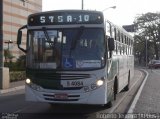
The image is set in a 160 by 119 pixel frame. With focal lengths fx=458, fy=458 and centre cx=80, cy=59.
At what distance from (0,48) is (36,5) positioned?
49058 millimetres

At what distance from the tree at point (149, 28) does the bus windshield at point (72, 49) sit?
316 feet

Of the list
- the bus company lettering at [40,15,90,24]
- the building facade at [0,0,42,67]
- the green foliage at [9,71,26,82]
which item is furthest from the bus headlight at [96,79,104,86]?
the building facade at [0,0,42,67]

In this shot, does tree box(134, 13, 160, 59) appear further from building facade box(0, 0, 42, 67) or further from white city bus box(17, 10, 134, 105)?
white city bus box(17, 10, 134, 105)

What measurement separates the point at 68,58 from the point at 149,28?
9968 centimetres

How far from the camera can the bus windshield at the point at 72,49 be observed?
1295 cm

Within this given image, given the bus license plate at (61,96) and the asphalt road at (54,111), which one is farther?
the asphalt road at (54,111)

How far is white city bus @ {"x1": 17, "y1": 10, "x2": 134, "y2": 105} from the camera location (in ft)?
42.3

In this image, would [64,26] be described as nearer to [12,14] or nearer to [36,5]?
[12,14]

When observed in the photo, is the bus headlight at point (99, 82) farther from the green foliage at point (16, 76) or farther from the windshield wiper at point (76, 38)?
the green foliage at point (16, 76)

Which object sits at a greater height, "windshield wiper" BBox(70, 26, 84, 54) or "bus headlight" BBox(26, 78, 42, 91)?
"windshield wiper" BBox(70, 26, 84, 54)

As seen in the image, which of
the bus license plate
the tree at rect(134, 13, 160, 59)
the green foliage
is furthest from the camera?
the tree at rect(134, 13, 160, 59)

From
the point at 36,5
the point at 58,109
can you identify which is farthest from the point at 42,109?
the point at 36,5

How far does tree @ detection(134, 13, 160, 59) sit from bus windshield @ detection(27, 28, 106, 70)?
96323 millimetres

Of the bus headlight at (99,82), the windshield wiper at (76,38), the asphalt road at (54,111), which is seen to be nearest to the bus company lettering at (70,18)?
the windshield wiper at (76,38)
